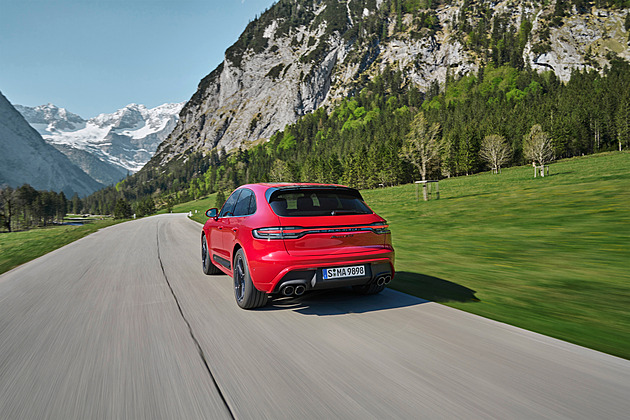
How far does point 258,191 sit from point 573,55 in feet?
669

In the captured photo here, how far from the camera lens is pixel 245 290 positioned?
15.8 feet

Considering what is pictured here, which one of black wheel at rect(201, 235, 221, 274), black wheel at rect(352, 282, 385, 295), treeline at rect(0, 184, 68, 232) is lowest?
black wheel at rect(352, 282, 385, 295)

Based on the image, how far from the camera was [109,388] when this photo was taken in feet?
9.02

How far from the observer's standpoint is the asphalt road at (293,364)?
2.39m

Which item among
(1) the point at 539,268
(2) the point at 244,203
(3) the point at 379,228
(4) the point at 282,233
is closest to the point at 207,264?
(2) the point at 244,203

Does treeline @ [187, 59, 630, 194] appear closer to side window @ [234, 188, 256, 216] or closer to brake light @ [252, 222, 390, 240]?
side window @ [234, 188, 256, 216]

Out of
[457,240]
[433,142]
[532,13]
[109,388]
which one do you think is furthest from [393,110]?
[109,388]

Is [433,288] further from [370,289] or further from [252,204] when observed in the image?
[252,204]

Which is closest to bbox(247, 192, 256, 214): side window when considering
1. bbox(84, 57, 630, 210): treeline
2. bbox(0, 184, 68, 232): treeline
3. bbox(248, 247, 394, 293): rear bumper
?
bbox(248, 247, 394, 293): rear bumper

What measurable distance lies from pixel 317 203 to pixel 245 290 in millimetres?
1557

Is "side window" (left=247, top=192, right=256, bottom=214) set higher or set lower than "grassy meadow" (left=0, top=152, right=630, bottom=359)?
higher

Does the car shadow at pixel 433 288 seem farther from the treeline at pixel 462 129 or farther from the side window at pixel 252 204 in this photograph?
the treeline at pixel 462 129

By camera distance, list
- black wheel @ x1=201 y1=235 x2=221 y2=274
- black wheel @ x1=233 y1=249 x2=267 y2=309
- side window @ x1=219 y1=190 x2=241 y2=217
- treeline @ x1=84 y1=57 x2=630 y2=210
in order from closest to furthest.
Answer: black wheel @ x1=233 y1=249 x2=267 y2=309, side window @ x1=219 y1=190 x2=241 y2=217, black wheel @ x1=201 y1=235 x2=221 y2=274, treeline @ x1=84 y1=57 x2=630 y2=210

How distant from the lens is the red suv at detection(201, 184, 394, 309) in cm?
429
